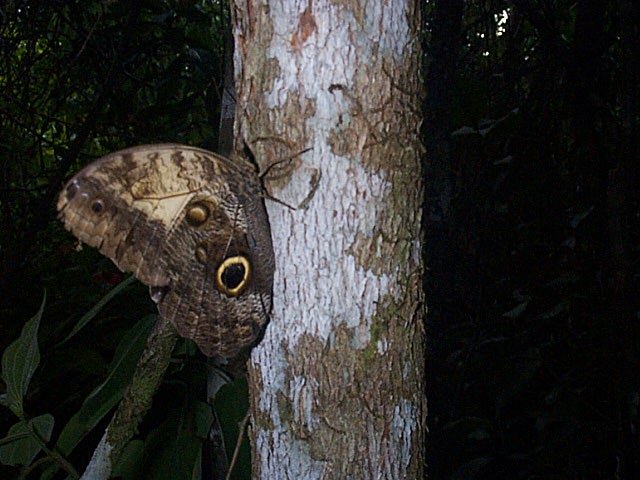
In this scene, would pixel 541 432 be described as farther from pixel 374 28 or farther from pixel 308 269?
pixel 374 28

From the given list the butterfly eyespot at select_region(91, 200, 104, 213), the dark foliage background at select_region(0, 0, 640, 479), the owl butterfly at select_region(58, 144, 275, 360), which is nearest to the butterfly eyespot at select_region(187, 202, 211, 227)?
the owl butterfly at select_region(58, 144, 275, 360)

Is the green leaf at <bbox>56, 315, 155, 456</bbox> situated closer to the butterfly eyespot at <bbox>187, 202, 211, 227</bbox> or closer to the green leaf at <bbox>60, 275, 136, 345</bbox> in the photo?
the green leaf at <bbox>60, 275, 136, 345</bbox>

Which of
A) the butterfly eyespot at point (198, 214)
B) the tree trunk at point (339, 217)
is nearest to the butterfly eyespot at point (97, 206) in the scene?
the butterfly eyespot at point (198, 214)

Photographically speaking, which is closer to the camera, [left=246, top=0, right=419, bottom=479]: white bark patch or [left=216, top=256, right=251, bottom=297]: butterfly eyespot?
[left=246, top=0, right=419, bottom=479]: white bark patch

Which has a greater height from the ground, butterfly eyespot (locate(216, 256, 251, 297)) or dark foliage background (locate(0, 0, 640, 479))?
dark foliage background (locate(0, 0, 640, 479))

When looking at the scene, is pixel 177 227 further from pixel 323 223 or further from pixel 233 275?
pixel 323 223

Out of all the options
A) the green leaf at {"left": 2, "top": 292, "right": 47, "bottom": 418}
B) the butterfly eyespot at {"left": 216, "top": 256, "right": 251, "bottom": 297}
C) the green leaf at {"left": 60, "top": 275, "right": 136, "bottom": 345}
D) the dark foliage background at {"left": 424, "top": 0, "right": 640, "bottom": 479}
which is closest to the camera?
the butterfly eyespot at {"left": 216, "top": 256, "right": 251, "bottom": 297}

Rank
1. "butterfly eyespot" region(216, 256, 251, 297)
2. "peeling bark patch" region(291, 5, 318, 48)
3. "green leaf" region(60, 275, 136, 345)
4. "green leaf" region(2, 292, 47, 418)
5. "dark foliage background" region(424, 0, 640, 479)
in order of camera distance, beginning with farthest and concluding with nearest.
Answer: "dark foliage background" region(424, 0, 640, 479) < "green leaf" region(60, 275, 136, 345) < "green leaf" region(2, 292, 47, 418) < "butterfly eyespot" region(216, 256, 251, 297) < "peeling bark patch" region(291, 5, 318, 48)
